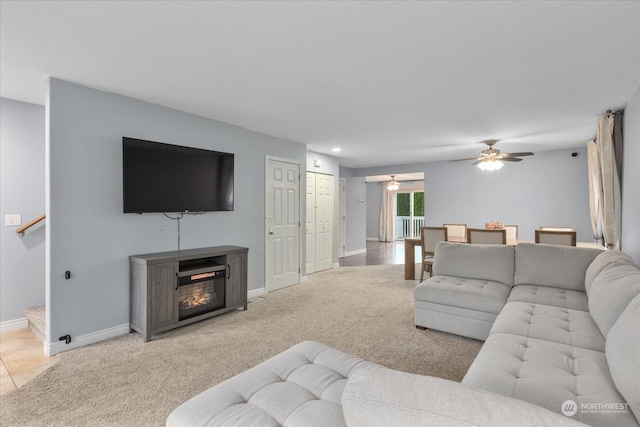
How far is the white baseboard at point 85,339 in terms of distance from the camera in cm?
286

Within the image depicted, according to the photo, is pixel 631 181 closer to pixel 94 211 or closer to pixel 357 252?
pixel 94 211

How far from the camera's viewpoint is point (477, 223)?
7156 millimetres

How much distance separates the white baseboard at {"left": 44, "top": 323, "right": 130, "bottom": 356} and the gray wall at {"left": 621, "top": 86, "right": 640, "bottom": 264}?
5.00 meters

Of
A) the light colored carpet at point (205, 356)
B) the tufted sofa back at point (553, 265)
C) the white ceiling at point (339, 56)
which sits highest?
the white ceiling at point (339, 56)

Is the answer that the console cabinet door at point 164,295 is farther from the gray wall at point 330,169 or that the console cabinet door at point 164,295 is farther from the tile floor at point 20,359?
the gray wall at point 330,169

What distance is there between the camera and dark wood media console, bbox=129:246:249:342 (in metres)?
3.17

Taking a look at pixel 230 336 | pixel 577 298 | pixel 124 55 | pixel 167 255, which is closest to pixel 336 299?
pixel 230 336

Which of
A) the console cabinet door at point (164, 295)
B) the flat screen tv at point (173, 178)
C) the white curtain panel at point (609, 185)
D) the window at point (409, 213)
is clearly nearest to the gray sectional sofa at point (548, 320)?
the white curtain panel at point (609, 185)

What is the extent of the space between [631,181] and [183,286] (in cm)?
465

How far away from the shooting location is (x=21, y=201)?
351 cm

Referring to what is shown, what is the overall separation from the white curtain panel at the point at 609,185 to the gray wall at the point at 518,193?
273cm

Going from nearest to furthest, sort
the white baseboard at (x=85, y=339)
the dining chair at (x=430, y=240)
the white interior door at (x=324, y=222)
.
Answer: the white baseboard at (x=85, y=339) < the dining chair at (x=430, y=240) < the white interior door at (x=324, y=222)

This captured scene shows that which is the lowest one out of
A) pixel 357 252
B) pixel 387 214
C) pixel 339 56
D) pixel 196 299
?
pixel 357 252

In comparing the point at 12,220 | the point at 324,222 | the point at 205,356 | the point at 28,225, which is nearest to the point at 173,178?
the point at 28,225
